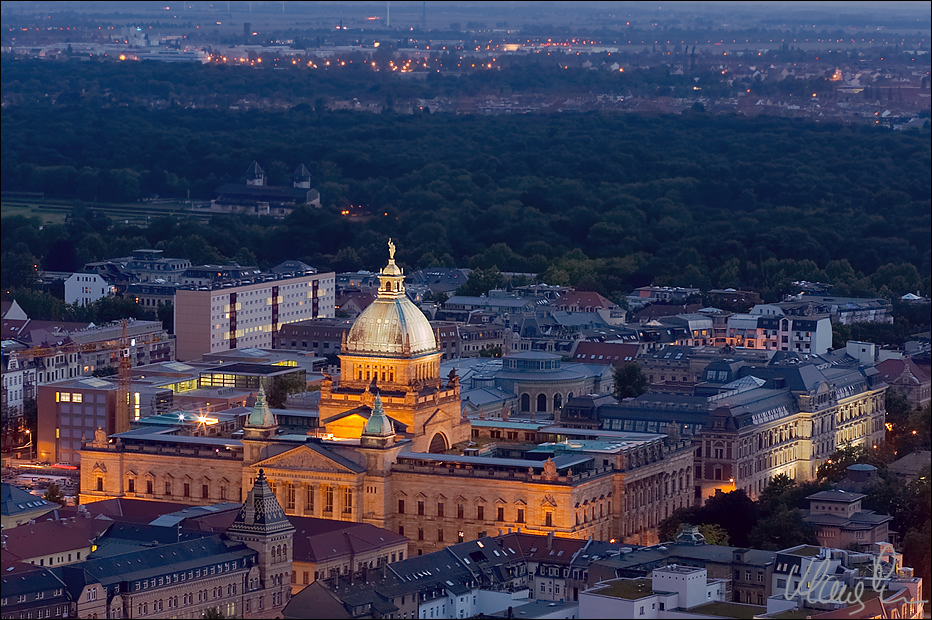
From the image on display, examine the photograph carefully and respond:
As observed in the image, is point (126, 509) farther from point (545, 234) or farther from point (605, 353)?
point (545, 234)

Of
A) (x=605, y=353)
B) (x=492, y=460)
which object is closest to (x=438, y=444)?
(x=492, y=460)

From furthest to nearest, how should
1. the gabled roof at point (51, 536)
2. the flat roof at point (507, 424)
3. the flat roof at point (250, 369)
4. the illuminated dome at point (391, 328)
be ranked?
the flat roof at point (250, 369) → the flat roof at point (507, 424) → the illuminated dome at point (391, 328) → the gabled roof at point (51, 536)

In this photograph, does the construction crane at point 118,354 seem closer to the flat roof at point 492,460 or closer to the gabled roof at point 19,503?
the gabled roof at point 19,503

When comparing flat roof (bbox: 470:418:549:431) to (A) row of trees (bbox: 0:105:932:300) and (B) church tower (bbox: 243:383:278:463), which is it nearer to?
(B) church tower (bbox: 243:383:278:463)

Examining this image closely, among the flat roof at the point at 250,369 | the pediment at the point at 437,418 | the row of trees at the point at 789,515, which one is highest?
the pediment at the point at 437,418

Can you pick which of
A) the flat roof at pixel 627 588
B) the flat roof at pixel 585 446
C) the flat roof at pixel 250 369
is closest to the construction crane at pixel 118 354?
the flat roof at pixel 250 369

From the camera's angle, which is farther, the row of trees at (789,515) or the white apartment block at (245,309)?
the white apartment block at (245,309)

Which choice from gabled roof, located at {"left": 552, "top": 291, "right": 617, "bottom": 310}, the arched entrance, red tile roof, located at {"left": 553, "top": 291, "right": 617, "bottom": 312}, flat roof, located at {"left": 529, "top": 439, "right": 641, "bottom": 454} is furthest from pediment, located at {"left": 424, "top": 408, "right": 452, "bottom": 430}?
gabled roof, located at {"left": 552, "top": 291, "right": 617, "bottom": 310}
